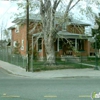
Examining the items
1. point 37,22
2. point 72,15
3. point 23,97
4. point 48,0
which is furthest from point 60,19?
point 23,97

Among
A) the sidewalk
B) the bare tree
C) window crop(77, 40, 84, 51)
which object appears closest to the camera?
the sidewalk

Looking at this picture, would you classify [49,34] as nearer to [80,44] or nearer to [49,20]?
[49,20]

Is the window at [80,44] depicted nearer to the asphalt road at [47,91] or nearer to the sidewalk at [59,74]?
the sidewalk at [59,74]

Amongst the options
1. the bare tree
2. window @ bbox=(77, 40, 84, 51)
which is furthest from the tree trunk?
window @ bbox=(77, 40, 84, 51)

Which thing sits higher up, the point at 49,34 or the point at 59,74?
the point at 49,34

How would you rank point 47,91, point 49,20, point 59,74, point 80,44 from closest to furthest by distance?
1. point 47,91
2. point 59,74
3. point 49,20
4. point 80,44

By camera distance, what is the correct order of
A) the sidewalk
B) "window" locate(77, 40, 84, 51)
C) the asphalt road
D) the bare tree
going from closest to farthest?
the asphalt road
the sidewalk
the bare tree
"window" locate(77, 40, 84, 51)

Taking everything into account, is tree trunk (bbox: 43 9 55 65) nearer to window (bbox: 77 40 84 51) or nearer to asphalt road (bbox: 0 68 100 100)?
asphalt road (bbox: 0 68 100 100)

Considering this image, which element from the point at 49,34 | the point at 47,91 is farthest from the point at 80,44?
the point at 47,91

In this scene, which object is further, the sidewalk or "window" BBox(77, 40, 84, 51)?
"window" BBox(77, 40, 84, 51)

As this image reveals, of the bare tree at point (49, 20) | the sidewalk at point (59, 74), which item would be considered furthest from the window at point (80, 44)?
the sidewalk at point (59, 74)

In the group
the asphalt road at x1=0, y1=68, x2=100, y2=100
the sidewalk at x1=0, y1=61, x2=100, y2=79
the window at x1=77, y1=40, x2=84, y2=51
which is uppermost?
the window at x1=77, y1=40, x2=84, y2=51

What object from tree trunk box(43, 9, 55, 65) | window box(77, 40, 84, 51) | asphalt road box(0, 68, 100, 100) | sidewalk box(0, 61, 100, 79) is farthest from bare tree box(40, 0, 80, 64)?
window box(77, 40, 84, 51)

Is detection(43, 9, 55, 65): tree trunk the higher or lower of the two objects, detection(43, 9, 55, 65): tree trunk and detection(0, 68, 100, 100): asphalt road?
the higher
